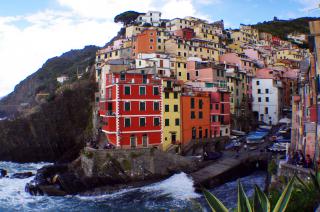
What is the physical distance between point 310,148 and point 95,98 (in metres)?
38.2

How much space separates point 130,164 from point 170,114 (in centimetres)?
1017

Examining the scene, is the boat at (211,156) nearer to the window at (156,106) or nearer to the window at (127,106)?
the window at (156,106)

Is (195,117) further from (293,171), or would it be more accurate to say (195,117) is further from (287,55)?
(287,55)

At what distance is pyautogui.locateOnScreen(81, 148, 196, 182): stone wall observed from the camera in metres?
38.2

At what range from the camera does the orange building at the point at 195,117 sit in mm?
47066

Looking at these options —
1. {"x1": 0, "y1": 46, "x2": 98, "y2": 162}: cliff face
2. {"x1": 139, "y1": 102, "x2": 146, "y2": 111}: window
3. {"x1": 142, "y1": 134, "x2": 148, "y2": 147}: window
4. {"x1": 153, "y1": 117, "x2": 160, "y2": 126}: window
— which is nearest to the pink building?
{"x1": 153, "y1": 117, "x2": 160, "y2": 126}: window

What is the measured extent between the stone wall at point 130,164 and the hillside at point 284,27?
357ft

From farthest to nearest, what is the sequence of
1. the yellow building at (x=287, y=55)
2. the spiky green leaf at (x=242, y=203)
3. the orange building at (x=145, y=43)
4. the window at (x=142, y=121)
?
the yellow building at (x=287, y=55)
the orange building at (x=145, y=43)
the window at (x=142, y=121)
the spiky green leaf at (x=242, y=203)

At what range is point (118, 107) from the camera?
140 feet

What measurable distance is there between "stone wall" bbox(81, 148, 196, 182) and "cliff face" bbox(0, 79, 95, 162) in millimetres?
20055

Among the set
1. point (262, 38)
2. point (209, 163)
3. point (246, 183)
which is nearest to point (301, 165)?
point (246, 183)

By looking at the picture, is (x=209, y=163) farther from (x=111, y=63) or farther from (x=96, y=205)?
(x=111, y=63)

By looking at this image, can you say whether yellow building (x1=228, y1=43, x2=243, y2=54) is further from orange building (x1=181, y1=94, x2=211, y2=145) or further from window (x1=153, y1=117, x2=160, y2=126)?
window (x1=153, y1=117, x2=160, y2=126)

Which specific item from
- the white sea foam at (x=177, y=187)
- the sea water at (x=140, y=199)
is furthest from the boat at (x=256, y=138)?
the white sea foam at (x=177, y=187)
